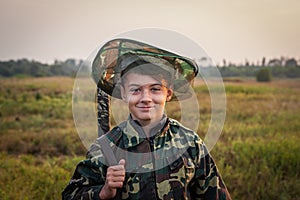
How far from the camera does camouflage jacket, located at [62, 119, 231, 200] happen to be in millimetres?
1875

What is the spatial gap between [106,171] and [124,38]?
625mm

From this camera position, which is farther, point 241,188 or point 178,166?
point 241,188

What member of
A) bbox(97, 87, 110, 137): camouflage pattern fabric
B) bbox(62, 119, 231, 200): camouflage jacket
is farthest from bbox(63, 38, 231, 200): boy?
bbox(97, 87, 110, 137): camouflage pattern fabric

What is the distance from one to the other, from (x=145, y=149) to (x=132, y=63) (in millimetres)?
404

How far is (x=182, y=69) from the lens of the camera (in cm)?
202

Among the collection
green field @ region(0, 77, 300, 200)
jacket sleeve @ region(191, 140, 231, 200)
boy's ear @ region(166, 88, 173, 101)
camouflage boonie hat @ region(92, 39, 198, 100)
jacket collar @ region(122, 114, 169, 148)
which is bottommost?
green field @ region(0, 77, 300, 200)

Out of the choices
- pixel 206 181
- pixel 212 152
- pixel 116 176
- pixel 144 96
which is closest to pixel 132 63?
pixel 144 96

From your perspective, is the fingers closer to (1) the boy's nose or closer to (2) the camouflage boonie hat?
(1) the boy's nose

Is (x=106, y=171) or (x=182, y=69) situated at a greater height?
(x=182, y=69)

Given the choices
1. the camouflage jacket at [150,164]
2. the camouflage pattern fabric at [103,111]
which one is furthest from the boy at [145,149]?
the camouflage pattern fabric at [103,111]

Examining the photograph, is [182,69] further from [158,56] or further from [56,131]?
[56,131]

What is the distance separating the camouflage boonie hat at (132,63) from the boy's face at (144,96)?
7cm

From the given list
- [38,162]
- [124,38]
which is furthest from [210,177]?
[38,162]

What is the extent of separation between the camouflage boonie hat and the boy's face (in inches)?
2.8
